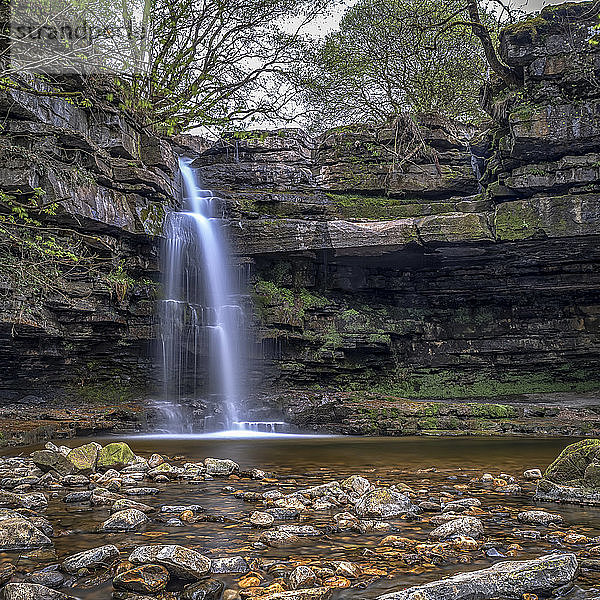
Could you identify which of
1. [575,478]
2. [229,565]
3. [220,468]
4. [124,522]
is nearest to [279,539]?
[229,565]

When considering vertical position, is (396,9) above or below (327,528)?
above

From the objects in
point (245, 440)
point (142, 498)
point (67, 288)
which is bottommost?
point (245, 440)

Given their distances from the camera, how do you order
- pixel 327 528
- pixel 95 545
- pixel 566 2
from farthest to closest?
pixel 566 2 → pixel 327 528 → pixel 95 545

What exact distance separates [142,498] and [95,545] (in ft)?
5.23

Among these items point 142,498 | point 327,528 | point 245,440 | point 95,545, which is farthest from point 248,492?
point 245,440

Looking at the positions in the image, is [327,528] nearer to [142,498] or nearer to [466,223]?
[142,498]

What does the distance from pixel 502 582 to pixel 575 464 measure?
3493mm

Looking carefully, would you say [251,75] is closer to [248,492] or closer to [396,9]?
[396,9]

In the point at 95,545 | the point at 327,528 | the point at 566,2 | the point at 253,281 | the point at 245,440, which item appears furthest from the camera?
the point at 253,281

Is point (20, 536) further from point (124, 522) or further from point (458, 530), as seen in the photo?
point (458, 530)

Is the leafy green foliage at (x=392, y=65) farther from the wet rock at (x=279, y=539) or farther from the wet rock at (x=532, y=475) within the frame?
the wet rock at (x=279, y=539)

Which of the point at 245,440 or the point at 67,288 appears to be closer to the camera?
the point at 245,440

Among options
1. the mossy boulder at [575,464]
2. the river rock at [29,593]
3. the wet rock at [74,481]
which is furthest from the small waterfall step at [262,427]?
the river rock at [29,593]

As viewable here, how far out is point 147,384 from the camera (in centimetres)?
1605
